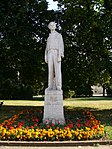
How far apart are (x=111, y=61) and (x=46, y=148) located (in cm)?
1072

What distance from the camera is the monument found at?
1106cm

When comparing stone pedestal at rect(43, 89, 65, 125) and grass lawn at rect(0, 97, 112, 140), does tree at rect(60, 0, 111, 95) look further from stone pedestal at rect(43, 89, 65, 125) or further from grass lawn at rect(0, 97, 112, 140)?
stone pedestal at rect(43, 89, 65, 125)

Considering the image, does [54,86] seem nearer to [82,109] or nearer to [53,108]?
[53,108]

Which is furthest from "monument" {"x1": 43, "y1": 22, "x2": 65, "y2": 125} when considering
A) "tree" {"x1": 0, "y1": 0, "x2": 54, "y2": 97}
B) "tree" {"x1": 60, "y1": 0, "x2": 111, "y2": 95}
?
"tree" {"x1": 60, "y1": 0, "x2": 111, "y2": 95}

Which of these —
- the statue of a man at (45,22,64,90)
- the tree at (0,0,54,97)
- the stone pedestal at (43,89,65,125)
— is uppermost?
the tree at (0,0,54,97)

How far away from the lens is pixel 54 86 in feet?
37.7

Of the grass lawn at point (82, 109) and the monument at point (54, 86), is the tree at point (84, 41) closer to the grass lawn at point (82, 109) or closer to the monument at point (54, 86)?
the grass lawn at point (82, 109)

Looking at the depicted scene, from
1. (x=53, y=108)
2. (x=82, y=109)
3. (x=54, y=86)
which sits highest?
(x=54, y=86)

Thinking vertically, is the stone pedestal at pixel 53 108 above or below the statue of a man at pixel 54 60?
below

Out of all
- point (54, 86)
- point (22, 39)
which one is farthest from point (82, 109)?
point (54, 86)

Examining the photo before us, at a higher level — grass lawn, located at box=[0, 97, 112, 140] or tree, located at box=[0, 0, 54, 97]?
tree, located at box=[0, 0, 54, 97]

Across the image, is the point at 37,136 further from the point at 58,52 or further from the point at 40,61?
the point at 40,61

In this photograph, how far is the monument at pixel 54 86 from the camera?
11.1m

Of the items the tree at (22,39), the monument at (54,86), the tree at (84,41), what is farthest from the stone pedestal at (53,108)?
the tree at (84,41)
